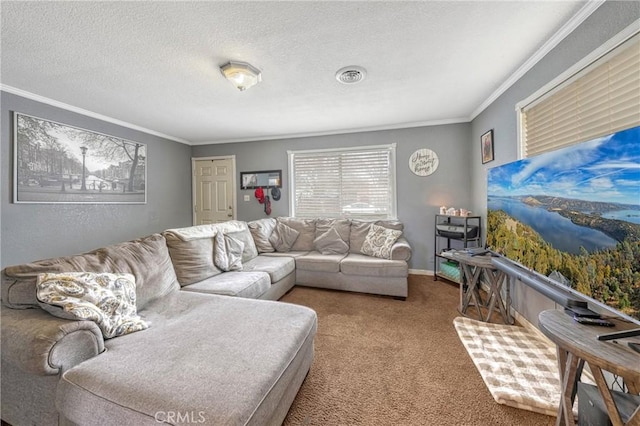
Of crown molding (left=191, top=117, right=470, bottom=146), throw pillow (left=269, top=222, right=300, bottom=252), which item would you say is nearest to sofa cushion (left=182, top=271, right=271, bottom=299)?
throw pillow (left=269, top=222, right=300, bottom=252)

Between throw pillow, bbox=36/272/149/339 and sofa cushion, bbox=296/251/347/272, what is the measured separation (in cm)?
200

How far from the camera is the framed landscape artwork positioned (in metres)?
2.54

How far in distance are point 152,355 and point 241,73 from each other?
6.79ft

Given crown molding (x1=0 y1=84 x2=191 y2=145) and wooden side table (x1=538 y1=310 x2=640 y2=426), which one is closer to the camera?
wooden side table (x1=538 y1=310 x2=640 y2=426)

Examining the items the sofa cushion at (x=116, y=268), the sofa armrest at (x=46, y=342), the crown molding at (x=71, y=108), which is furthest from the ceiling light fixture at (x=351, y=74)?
the crown molding at (x=71, y=108)

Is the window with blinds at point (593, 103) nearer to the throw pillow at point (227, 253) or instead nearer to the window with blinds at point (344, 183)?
the window with blinds at point (344, 183)

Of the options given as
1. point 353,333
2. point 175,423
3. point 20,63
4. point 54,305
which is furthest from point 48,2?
point 353,333

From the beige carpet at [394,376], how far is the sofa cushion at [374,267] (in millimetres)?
431

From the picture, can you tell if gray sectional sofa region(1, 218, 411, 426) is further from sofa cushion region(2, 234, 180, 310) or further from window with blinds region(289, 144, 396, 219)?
window with blinds region(289, 144, 396, 219)

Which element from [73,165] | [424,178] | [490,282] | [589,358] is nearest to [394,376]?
[589,358]

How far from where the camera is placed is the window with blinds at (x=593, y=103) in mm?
1247

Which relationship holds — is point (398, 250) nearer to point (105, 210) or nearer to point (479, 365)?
point (479, 365)

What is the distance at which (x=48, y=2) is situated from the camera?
4.52 feet

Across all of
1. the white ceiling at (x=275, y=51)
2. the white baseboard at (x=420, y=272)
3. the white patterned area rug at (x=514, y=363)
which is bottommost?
the white patterned area rug at (x=514, y=363)
